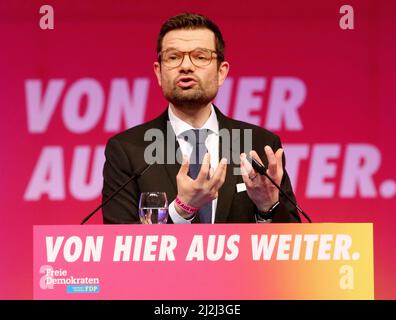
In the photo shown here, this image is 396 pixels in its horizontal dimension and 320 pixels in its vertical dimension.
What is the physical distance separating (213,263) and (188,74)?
1.23m

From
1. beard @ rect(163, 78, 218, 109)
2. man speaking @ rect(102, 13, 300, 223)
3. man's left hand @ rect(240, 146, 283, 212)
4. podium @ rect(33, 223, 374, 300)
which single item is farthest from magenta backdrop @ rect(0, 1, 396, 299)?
podium @ rect(33, 223, 374, 300)

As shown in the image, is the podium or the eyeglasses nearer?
the podium

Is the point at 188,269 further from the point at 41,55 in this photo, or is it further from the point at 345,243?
the point at 41,55

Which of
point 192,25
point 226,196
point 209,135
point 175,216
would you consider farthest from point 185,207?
point 192,25

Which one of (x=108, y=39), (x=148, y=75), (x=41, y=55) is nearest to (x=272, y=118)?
(x=148, y=75)

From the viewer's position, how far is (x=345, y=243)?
2.36m

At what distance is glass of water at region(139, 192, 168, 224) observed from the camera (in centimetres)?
283

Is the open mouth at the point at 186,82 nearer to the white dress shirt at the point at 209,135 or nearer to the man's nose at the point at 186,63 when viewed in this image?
the man's nose at the point at 186,63

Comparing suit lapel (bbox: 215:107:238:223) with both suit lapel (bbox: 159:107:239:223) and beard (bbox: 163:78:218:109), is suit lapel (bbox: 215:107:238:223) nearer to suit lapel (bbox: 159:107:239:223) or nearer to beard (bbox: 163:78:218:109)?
suit lapel (bbox: 159:107:239:223)

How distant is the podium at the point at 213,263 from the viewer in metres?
2.34

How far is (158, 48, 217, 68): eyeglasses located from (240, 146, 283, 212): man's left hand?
69cm

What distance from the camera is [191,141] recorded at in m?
3.47

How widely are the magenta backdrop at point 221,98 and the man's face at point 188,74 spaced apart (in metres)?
1.29

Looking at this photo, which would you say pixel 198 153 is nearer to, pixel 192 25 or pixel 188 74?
pixel 188 74
